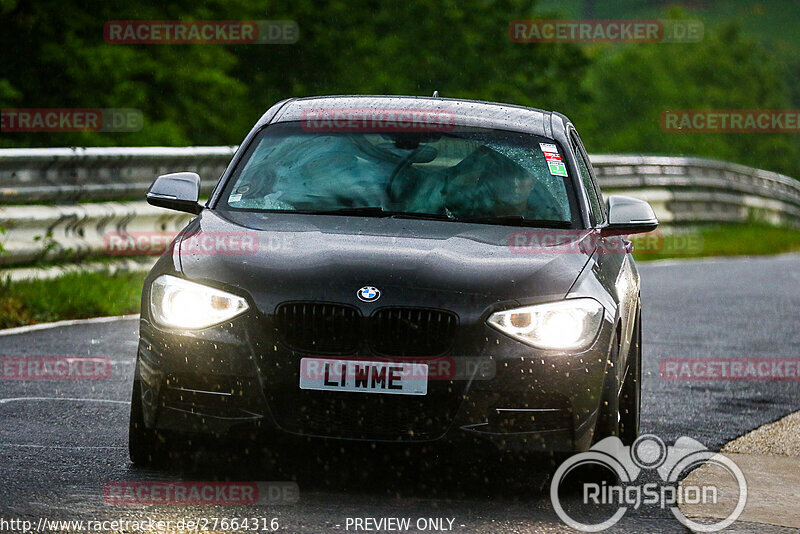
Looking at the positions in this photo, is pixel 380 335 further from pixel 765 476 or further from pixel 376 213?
pixel 765 476

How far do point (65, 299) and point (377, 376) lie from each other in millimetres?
6979

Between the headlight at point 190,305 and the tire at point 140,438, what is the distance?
1.16 ft

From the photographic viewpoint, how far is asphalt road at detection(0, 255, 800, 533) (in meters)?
5.74

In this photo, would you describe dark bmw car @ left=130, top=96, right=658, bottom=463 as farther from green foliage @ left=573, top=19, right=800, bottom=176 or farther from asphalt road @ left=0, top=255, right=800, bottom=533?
green foliage @ left=573, top=19, right=800, bottom=176

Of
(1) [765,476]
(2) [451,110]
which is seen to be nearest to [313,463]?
(1) [765,476]

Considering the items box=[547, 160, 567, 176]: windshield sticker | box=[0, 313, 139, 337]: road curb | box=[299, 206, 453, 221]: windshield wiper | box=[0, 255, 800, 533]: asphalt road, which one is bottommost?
box=[0, 255, 800, 533]: asphalt road

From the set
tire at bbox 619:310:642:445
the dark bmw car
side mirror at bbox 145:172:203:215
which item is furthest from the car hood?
tire at bbox 619:310:642:445

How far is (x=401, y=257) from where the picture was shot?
6.31 m

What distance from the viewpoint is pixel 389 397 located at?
597 cm

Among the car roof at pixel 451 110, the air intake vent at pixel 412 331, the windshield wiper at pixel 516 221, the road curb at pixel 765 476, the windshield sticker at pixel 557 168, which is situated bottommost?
the road curb at pixel 765 476

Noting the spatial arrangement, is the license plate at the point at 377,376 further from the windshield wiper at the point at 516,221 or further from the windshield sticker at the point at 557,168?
the windshield sticker at the point at 557,168

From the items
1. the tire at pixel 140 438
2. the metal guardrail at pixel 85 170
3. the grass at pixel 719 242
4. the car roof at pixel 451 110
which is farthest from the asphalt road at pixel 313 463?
the grass at pixel 719 242

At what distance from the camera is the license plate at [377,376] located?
5953 mm

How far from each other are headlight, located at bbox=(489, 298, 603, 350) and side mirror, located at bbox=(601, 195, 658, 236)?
4.02ft
